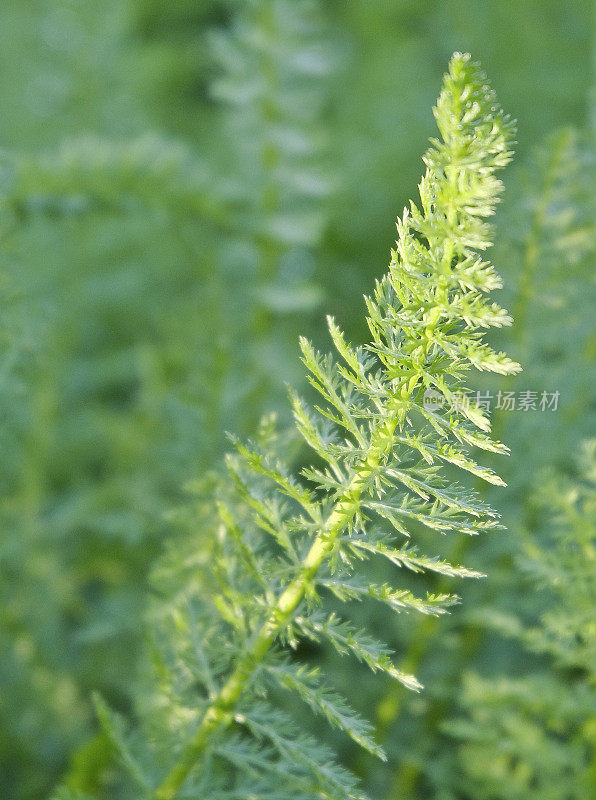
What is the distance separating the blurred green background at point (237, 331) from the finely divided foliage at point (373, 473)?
104mm

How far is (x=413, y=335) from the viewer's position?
0.26m

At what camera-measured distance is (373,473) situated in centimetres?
27

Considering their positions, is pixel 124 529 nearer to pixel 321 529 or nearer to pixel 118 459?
pixel 118 459

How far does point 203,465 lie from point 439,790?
0.88 feet

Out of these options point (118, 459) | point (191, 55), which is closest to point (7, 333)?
point (118, 459)

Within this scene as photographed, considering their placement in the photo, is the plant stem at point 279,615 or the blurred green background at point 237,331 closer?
the plant stem at point 279,615

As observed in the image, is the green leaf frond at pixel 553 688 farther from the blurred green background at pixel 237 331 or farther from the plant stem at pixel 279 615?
the plant stem at pixel 279 615

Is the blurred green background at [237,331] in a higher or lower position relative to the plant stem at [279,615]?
higher

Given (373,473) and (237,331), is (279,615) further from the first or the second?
(237,331)

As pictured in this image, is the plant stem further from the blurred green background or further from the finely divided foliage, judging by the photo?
the blurred green background

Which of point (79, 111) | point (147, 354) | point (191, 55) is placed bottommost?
point (147, 354)

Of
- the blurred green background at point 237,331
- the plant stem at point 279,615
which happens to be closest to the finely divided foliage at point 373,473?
the plant stem at point 279,615

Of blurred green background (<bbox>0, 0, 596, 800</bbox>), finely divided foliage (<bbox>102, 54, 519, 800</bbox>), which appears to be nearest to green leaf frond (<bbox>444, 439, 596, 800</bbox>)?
blurred green background (<bbox>0, 0, 596, 800</bbox>)

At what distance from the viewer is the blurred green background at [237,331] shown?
0.51 meters
